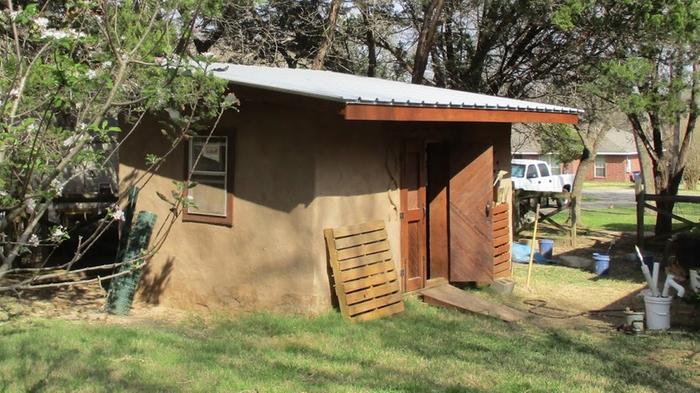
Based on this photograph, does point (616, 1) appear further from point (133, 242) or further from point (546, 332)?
point (133, 242)

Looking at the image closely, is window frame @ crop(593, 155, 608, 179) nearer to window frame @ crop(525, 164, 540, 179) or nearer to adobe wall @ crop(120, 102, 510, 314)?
window frame @ crop(525, 164, 540, 179)

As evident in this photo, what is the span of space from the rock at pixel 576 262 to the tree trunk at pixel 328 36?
22.9 feet

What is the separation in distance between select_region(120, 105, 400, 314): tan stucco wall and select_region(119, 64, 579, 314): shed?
14mm

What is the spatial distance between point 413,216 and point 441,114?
72.3 inches

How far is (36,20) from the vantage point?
2793mm

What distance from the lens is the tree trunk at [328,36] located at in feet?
48.4

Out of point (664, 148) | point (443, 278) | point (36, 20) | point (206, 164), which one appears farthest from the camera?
point (664, 148)

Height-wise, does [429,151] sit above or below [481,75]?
below

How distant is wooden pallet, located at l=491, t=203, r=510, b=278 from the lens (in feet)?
→ 32.3

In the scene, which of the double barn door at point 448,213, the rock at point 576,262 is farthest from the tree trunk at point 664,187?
the double barn door at point 448,213

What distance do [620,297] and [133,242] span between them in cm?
662

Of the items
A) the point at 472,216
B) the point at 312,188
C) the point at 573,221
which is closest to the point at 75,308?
the point at 312,188

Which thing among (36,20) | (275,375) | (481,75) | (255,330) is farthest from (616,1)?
(36,20)

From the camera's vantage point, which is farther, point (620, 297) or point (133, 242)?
point (620, 297)
